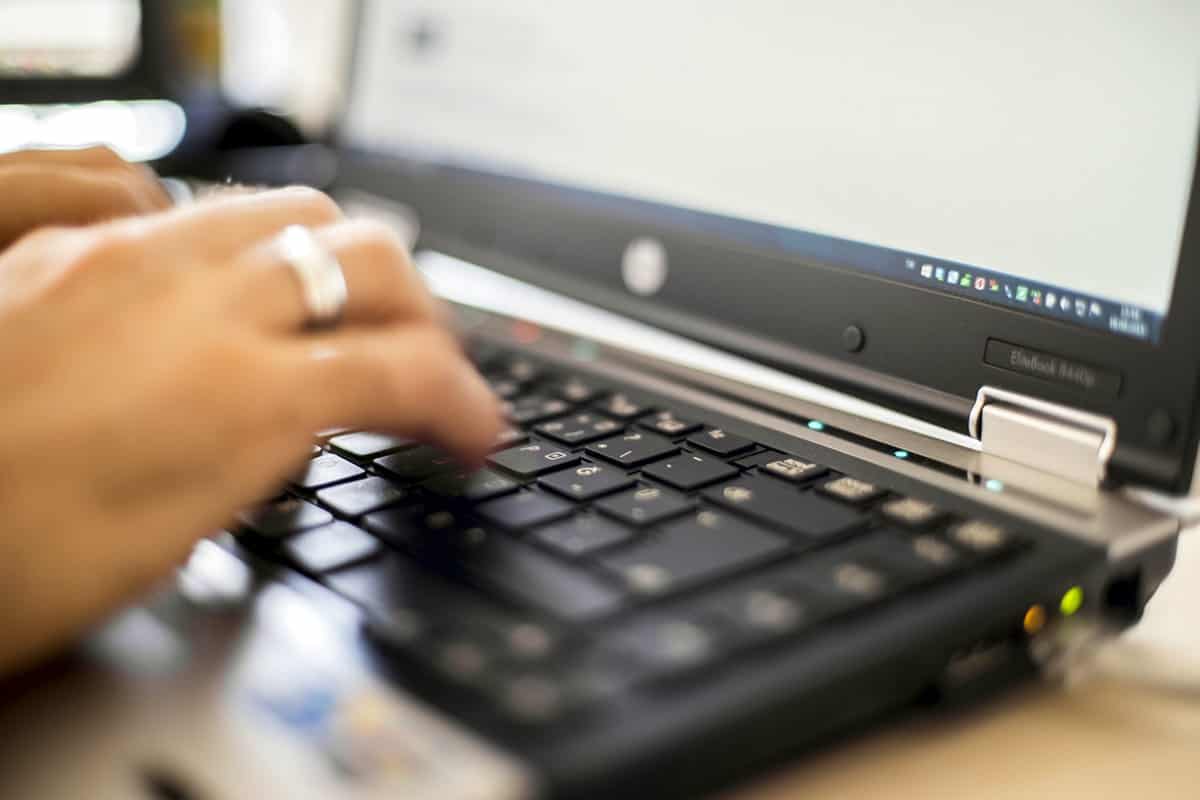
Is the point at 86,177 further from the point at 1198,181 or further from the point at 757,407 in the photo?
the point at 1198,181

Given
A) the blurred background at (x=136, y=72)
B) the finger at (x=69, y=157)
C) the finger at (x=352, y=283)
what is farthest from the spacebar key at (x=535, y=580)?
the blurred background at (x=136, y=72)

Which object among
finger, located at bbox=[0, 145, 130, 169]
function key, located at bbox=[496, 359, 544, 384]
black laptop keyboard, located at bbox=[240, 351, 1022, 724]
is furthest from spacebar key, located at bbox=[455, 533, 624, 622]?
finger, located at bbox=[0, 145, 130, 169]

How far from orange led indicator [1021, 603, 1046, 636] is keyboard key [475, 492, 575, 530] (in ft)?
0.55

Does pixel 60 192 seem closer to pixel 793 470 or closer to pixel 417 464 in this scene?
pixel 417 464

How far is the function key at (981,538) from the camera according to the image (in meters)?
0.41

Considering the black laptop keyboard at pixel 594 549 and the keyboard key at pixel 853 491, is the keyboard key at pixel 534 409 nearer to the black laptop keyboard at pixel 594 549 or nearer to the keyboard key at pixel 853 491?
the black laptop keyboard at pixel 594 549

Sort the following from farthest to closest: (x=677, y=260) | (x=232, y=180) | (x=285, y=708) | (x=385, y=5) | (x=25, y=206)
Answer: (x=232, y=180) → (x=385, y=5) → (x=677, y=260) → (x=25, y=206) → (x=285, y=708)

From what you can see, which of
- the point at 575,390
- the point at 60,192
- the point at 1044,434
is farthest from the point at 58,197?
the point at 1044,434

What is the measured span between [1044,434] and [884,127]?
0.56 ft

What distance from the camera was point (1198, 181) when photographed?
1.47 feet

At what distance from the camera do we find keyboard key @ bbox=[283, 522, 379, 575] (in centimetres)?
40

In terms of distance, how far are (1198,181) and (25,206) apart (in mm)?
529

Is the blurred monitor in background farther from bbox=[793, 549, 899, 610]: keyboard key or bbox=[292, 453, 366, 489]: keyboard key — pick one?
bbox=[793, 549, 899, 610]: keyboard key

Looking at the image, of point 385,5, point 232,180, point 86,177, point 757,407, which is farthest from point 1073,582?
point 232,180
